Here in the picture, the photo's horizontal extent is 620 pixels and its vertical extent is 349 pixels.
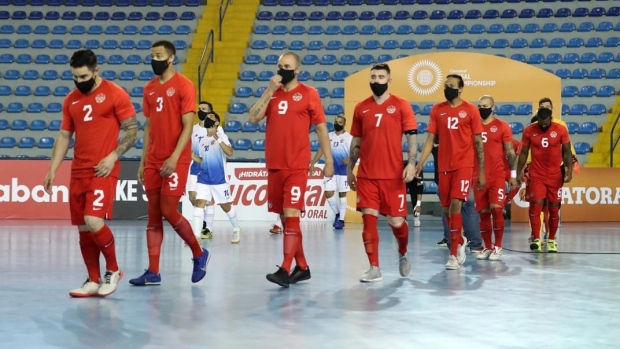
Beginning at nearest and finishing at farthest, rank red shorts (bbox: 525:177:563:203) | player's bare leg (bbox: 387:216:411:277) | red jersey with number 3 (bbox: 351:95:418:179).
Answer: red jersey with number 3 (bbox: 351:95:418:179)
player's bare leg (bbox: 387:216:411:277)
red shorts (bbox: 525:177:563:203)

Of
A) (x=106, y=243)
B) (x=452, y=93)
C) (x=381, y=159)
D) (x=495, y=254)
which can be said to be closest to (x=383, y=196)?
(x=381, y=159)

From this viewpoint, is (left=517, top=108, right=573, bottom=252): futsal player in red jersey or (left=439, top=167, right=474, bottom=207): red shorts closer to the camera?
(left=439, top=167, right=474, bottom=207): red shorts

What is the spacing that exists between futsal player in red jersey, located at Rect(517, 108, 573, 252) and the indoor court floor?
68 centimetres

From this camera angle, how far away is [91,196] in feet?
21.6

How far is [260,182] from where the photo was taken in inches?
742

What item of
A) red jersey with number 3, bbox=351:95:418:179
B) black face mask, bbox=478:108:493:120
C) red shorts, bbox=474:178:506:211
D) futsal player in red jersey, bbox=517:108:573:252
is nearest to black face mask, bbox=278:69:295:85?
red jersey with number 3, bbox=351:95:418:179

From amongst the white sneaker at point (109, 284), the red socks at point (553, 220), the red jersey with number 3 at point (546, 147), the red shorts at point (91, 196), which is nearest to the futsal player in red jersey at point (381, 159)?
the white sneaker at point (109, 284)

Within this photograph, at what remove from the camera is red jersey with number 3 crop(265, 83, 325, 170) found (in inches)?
299

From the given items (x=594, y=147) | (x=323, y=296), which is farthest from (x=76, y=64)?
(x=594, y=147)

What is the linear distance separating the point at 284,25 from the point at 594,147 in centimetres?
1000

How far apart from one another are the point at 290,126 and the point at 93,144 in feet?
5.97

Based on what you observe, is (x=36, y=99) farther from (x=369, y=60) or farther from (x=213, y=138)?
(x=213, y=138)

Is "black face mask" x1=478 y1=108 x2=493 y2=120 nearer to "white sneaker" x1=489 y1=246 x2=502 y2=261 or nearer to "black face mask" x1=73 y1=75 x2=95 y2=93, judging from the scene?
"white sneaker" x1=489 y1=246 x2=502 y2=261

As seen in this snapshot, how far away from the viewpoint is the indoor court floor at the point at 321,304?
5.12 meters
